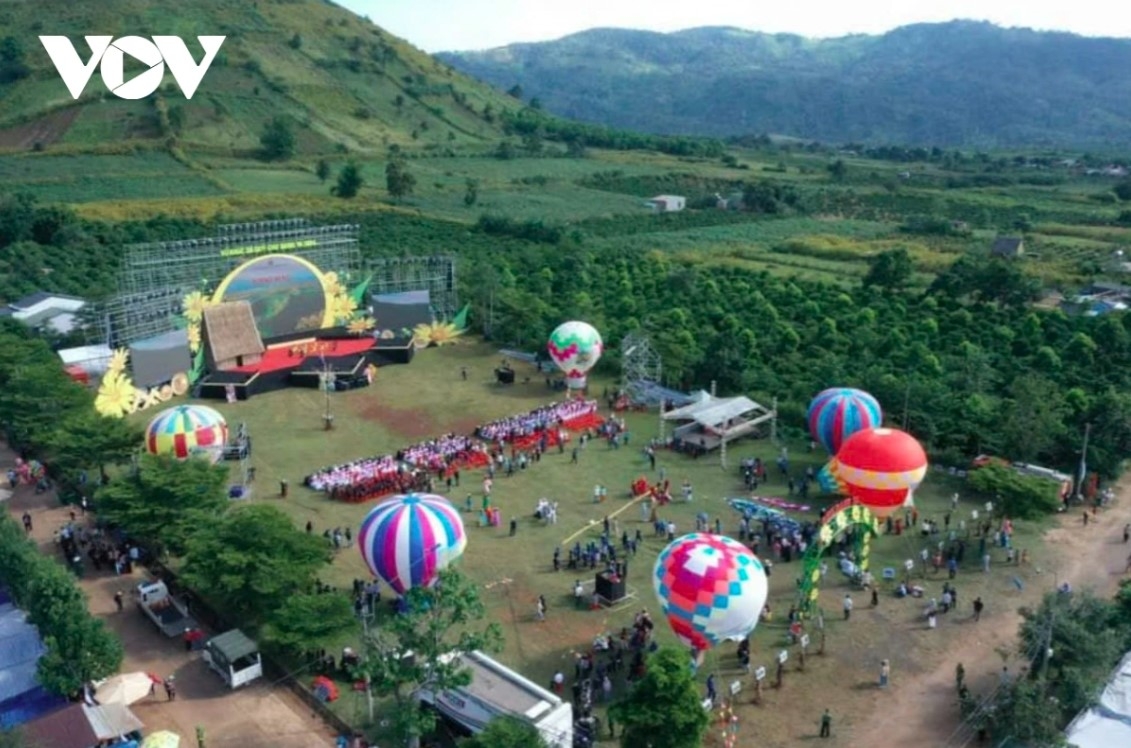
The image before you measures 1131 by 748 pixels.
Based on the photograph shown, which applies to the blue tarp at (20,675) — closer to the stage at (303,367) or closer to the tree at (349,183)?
the stage at (303,367)

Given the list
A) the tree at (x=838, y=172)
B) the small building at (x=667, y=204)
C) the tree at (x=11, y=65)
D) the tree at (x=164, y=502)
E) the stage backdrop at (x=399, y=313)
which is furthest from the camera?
the tree at (x=838, y=172)

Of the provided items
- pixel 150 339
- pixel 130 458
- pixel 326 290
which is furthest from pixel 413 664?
pixel 326 290

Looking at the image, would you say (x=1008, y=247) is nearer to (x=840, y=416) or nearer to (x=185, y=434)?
(x=840, y=416)

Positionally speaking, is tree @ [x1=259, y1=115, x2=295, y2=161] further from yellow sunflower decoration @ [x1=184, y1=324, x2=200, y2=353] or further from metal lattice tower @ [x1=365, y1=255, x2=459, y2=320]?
yellow sunflower decoration @ [x1=184, y1=324, x2=200, y2=353]

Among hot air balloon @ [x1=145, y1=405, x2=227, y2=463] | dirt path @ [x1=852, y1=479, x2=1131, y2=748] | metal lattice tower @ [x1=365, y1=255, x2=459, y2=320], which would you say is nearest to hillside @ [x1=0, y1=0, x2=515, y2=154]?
metal lattice tower @ [x1=365, y1=255, x2=459, y2=320]

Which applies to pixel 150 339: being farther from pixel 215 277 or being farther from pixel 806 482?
pixel 806 482

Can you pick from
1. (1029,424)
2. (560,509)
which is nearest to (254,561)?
(560,509)

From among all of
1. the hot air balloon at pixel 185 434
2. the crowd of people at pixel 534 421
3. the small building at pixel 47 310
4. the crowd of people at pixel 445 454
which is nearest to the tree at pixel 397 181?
the small building at pixel 47 310
